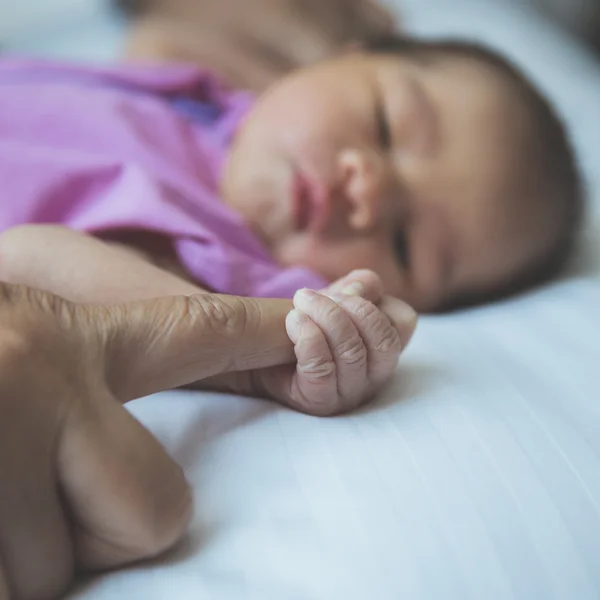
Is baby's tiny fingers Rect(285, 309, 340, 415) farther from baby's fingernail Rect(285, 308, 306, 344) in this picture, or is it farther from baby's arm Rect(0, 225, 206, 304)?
baby's arm Rect(0, 225, 206, 304)

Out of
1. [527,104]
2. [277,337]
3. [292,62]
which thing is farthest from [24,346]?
[292,62]

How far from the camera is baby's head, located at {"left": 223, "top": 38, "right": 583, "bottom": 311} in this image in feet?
3.11

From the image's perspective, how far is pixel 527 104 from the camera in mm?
1070

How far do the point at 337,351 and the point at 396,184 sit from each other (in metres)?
0.42

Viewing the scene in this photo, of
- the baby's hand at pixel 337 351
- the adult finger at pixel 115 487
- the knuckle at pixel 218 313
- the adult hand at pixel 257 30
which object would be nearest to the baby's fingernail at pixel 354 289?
the baby's hand at pixel 337 351

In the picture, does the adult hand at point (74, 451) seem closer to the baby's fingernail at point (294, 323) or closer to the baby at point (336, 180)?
the baby's fingernail at point (294, 323)

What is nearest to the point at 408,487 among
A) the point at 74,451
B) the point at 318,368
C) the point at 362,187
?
the point at 318,368

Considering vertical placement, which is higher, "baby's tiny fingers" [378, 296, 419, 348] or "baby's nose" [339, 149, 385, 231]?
"baby's tiny fingers" [378, 296, 419, 348]

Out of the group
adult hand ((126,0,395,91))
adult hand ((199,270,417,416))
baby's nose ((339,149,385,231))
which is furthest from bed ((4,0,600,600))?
adult hand ((126,0,395,91))

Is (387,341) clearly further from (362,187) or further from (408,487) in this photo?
(362,187)

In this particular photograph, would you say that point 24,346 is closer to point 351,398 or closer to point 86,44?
point 351,398

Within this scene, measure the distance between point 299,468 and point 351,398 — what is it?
10cm

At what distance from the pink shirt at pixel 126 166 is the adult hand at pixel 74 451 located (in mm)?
298

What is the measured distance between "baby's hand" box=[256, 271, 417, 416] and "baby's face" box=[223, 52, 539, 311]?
0.31m
